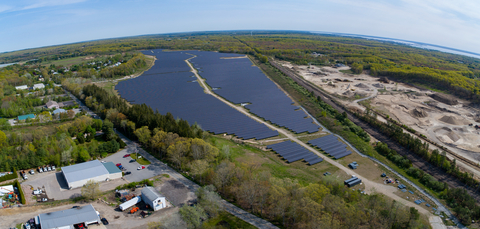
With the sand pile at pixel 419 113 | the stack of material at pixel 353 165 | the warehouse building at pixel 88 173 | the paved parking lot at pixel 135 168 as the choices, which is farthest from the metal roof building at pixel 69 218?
the sand pile at pixel 419 113

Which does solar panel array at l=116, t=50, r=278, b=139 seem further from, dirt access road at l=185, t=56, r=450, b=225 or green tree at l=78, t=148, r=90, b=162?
green tree at l=78, t=148, r=90, b=162

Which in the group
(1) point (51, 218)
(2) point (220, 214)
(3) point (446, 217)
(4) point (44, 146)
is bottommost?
(3) point (446, 217)

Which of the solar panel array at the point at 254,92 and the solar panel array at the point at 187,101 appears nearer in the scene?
the solar panel array at the point at 187,101

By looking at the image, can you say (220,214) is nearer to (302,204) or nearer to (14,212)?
(302,204)

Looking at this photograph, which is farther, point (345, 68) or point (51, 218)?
point (345, 68)

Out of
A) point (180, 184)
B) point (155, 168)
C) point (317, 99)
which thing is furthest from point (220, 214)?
point (317, 99)

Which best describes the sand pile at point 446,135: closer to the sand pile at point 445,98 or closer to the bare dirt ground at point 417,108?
the bare dirt ground at point 417,108
